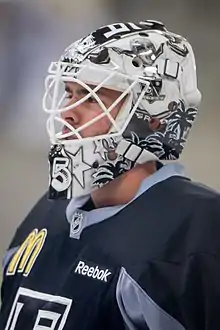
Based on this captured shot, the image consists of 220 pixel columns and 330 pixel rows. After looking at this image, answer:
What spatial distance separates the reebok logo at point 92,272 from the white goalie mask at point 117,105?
0.45 feet

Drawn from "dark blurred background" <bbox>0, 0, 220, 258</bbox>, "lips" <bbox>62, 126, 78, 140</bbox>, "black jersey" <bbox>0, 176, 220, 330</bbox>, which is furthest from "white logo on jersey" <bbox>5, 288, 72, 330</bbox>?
"dark blurred background" <bbox>0, 0, 220, 258</bbox>

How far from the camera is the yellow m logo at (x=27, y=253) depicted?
131 centimetres

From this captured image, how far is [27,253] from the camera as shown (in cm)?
134

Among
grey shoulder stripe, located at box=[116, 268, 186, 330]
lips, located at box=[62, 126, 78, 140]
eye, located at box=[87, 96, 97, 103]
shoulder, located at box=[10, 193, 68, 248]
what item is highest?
eye, located at box=[87, 96, 97, 103]

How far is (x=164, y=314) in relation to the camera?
3.67ft

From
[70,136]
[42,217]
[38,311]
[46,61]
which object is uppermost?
[46,61]

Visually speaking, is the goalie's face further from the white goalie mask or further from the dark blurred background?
the dark blurred background

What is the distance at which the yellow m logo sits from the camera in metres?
1.31

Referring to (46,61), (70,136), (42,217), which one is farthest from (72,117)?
(46,61)

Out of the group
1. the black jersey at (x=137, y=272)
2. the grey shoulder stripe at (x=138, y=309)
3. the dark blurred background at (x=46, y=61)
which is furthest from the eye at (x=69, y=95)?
the dark blurred background at (x=46, y=61)

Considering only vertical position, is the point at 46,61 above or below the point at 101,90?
above

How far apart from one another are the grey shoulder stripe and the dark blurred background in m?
1.55

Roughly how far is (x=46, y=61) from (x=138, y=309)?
1.91m

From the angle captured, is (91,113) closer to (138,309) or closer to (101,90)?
(101,90)
